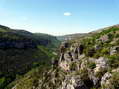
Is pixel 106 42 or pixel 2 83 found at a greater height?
pixel 106 42

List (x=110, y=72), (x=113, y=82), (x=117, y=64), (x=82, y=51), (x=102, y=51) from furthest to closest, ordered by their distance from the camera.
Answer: (x=82, y=51), (x=102, y=51), (x=117, y=64), (x=110, y=72), (x=113, y=82)

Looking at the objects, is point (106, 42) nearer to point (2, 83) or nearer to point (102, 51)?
point (102, 51)

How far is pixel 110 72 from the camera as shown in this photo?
51406 mm

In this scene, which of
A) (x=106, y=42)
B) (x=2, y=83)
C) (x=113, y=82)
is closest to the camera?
(x=113, y=82)

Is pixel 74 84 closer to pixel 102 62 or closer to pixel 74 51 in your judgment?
pixel 102 62

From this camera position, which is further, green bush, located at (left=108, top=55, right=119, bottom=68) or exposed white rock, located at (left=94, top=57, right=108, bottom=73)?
exposed white rock, located at (left=94, top=57, right=108, bottom=73)

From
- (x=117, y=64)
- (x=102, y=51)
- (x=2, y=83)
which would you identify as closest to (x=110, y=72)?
(x=117, y=64)

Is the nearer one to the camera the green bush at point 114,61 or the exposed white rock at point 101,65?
the green bush at point 114,61

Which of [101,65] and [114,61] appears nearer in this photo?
[114,61]

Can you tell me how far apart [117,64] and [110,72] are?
5.59 metres

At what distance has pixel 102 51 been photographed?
72.8 m

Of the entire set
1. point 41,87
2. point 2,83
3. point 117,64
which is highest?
point 117,64

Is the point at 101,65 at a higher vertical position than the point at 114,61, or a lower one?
lower

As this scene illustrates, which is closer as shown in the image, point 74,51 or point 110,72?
point 110,72
